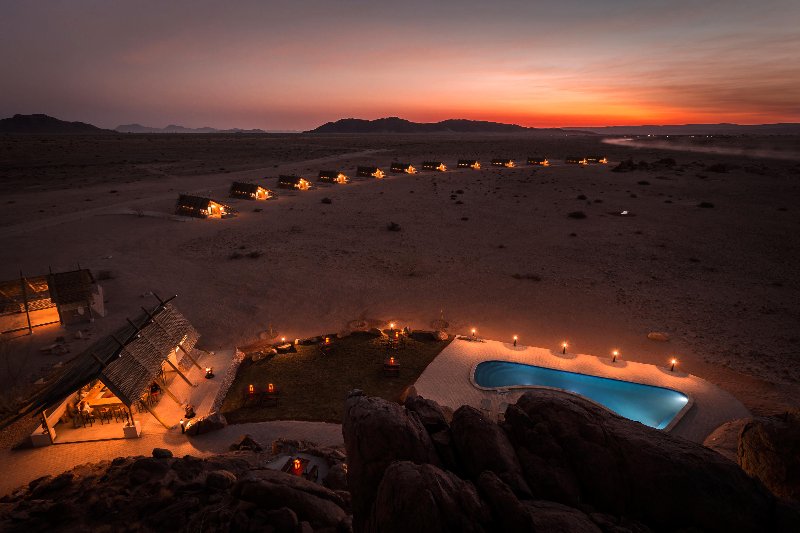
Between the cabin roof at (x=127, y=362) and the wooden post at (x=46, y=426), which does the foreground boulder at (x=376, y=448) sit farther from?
the wooden post at (x=46, y=426)

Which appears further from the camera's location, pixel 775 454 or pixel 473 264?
pixel 473 264

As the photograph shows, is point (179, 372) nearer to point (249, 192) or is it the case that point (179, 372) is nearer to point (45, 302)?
point (45, 302)

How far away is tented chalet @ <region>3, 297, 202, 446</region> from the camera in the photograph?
1417 cm

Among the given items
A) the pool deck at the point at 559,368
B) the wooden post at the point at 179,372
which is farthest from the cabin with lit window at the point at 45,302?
the pool deck at the point at 559,368

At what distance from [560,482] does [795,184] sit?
288 ft

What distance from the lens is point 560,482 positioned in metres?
7.23

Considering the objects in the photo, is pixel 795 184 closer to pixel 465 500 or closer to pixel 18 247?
pixel 465 500

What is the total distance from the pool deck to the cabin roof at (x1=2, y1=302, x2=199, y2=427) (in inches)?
451

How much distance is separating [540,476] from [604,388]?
13.6 m

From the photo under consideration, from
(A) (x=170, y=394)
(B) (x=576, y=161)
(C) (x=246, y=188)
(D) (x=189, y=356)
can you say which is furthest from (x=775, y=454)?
(B) (x=576, y=161)

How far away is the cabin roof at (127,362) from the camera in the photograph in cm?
1417

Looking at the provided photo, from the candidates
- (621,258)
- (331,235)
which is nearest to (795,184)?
(621,258)

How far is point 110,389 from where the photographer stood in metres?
14.2

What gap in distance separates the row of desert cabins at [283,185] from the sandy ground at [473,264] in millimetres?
3157
